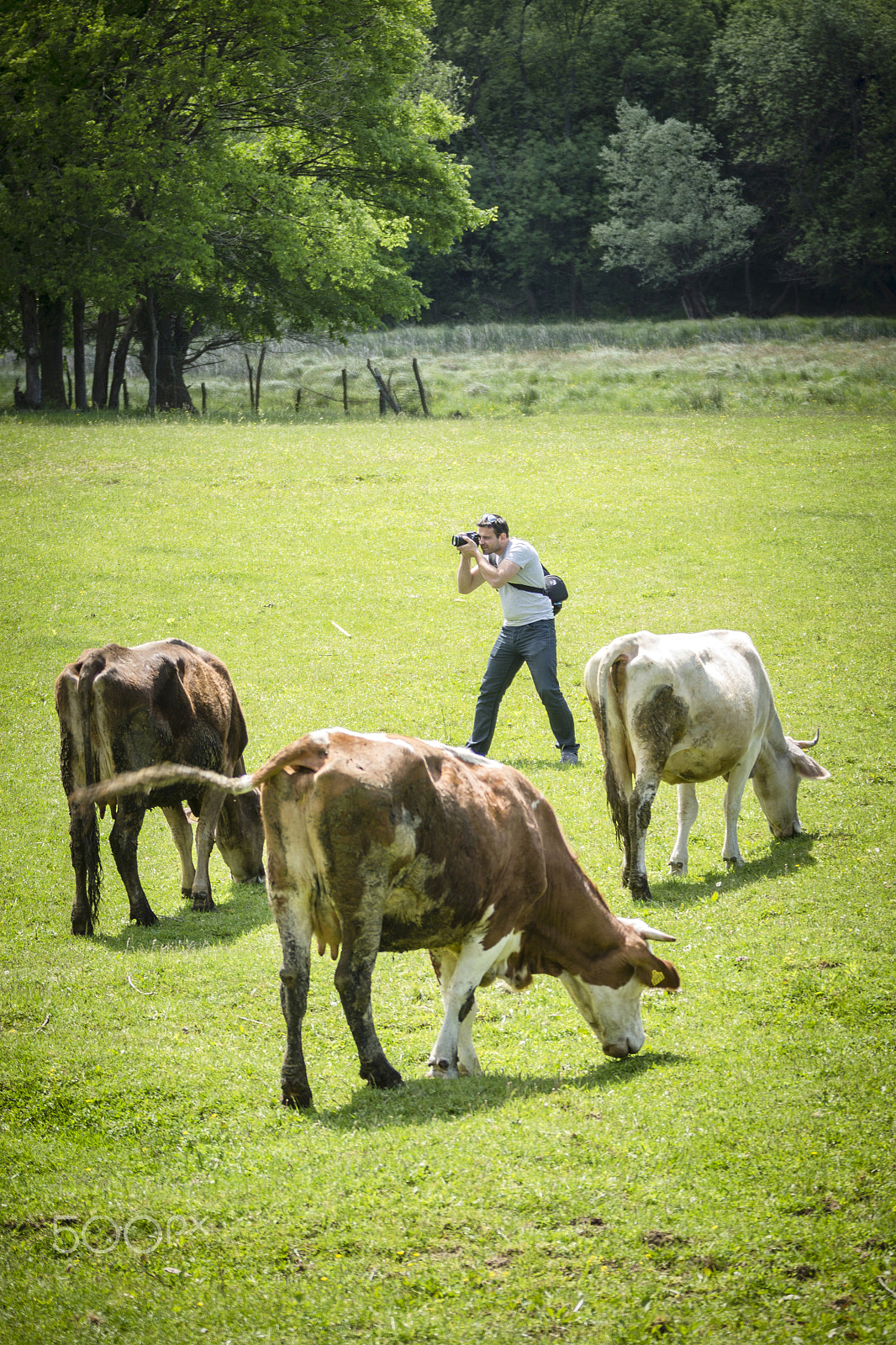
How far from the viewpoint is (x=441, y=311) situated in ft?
285

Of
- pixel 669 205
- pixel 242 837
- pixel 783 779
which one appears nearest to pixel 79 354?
pixel 242 837

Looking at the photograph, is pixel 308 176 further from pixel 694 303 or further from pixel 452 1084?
pixel 452 1084

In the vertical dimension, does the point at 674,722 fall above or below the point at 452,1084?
above

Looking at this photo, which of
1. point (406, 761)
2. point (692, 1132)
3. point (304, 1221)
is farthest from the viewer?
point (406, 761)

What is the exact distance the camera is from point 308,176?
4581 centimetres

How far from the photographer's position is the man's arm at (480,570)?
11.7m

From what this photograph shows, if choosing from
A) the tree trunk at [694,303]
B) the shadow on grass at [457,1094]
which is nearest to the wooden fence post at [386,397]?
the shadow on grass at [457,1094]

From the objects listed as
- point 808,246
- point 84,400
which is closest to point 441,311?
point 808,246

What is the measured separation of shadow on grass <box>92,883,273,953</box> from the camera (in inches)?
377

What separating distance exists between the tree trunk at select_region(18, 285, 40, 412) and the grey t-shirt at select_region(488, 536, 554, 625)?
104 feet

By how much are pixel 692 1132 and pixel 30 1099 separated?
12.5 feet

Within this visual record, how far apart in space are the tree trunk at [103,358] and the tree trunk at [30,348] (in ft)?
7.57

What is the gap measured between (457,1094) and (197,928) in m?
4.26

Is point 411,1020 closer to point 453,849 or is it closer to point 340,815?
point 453,849
